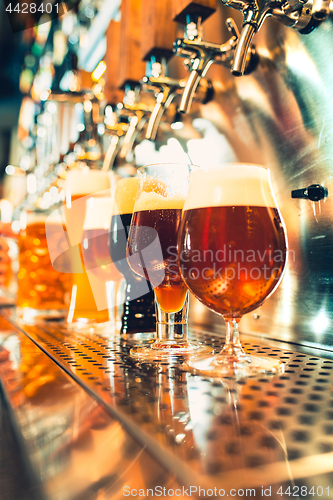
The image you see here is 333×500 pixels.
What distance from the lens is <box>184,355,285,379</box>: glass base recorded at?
1.75 ft

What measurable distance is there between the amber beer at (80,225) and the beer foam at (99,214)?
52mm

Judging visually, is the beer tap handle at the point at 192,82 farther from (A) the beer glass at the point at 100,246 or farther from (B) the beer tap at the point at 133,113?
(B) the beer tap at the point at 133,113

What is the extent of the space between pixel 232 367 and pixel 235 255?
140 mm

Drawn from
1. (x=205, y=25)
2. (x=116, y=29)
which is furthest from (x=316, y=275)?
(x=116, y=29)

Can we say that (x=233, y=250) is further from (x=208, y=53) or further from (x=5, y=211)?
(x=5, y=211)

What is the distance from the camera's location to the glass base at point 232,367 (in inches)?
21.0

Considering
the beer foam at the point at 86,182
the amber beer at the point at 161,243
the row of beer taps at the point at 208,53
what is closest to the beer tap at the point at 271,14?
the row of beer taps at the point at 208,53

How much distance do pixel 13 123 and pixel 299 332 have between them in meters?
7.33

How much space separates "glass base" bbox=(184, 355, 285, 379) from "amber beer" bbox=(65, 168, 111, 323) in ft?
2.19

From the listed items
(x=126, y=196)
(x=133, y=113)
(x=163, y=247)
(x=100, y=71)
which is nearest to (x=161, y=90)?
(x=133, y=113)

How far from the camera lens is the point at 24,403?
50cm

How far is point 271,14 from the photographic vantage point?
0.82m

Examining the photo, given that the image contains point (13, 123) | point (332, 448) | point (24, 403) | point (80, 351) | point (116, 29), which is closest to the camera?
point (332, 448)

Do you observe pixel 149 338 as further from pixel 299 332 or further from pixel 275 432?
pixel 275 432
